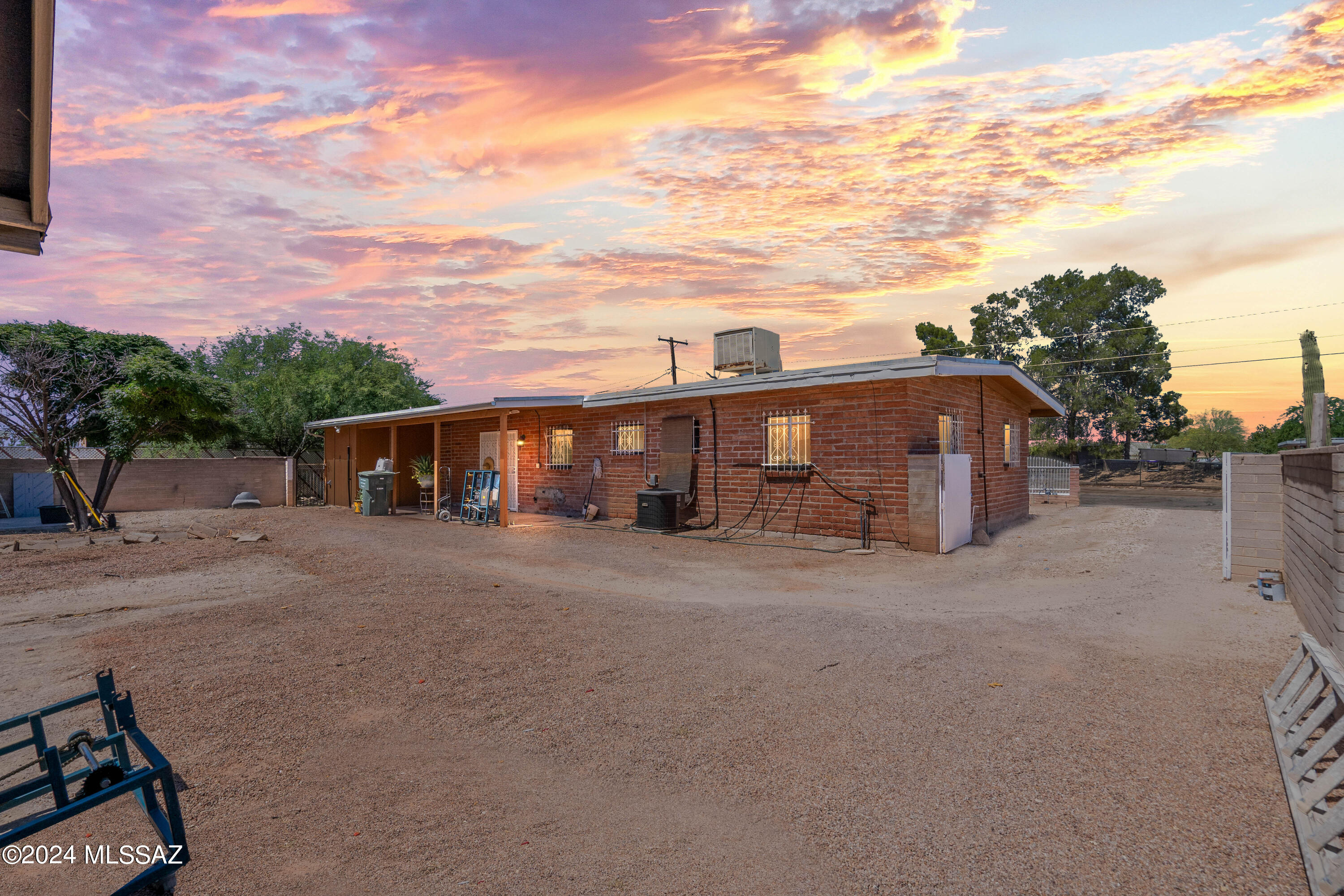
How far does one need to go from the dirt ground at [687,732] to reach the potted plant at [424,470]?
34.2 feet

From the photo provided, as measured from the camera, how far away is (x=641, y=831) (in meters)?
2.96

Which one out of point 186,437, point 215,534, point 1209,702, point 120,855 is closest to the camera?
point 120,855

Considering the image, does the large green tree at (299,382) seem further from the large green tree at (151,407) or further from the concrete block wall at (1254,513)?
the concrete block wall at (1254,513)

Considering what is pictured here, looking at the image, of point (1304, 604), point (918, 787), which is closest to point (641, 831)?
point (918, 787)

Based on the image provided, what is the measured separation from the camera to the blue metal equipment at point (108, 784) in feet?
7.06

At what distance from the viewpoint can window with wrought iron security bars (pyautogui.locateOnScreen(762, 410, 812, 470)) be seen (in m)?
12.4

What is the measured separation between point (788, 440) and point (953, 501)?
3.19 m

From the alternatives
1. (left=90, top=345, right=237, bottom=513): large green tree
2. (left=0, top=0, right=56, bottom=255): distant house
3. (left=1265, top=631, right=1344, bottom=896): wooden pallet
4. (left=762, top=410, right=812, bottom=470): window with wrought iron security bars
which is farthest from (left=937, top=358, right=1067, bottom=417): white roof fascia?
(left=90, top=345, right=237, bottom=513): large green tree

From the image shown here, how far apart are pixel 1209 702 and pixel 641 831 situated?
160 inches

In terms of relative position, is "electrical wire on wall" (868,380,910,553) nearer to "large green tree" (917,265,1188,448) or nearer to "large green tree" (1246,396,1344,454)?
"large green tree" (917,265,1188,448)

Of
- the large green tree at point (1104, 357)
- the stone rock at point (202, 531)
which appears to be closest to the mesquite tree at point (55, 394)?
the stone rock at point (202, 531)

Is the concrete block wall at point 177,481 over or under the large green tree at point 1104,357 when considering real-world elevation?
under

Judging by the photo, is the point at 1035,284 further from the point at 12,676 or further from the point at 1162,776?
the point at 12,676

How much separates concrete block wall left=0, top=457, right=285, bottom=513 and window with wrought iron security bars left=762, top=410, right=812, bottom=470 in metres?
18.3
